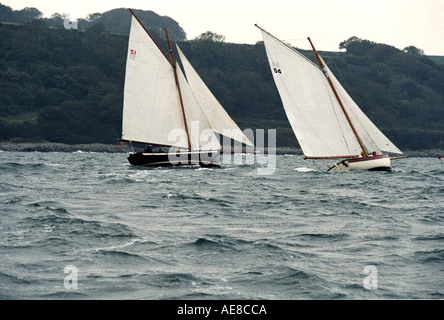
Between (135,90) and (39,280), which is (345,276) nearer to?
(39,280)

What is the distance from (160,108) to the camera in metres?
52.5

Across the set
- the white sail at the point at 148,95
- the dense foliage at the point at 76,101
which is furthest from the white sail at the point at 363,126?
the dense foliage at the point at 76,101

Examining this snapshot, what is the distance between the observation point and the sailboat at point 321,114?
4059 centimetres

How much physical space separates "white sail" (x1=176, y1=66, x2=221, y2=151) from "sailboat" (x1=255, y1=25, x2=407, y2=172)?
11.4 meters

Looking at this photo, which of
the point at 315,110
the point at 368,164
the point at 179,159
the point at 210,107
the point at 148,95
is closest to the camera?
the point at 315,110

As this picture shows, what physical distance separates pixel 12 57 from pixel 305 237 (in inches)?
7521

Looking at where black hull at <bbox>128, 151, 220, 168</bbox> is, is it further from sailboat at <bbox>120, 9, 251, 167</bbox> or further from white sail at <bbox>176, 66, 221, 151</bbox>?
white sail at <bbox>176, 66, 221, 151</bbox>

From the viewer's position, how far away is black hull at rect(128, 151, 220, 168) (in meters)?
53.2

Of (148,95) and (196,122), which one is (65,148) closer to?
(148,95)

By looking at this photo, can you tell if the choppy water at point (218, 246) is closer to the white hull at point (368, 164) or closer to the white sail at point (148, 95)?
the white hull at point (368, 164)

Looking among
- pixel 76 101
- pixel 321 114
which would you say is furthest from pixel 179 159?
pixel 76 101

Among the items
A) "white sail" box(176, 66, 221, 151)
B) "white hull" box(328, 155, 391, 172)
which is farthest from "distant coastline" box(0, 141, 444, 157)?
"white hull" box(328, 155, 391, 172)

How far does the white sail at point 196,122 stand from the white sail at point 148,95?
819 mm

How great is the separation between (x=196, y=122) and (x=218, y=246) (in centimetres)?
3724
